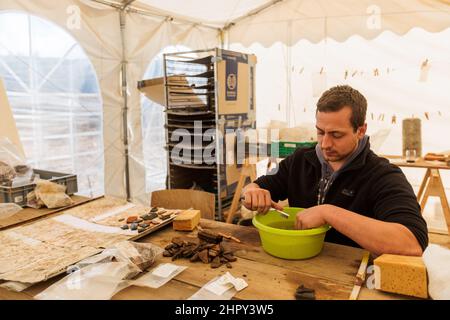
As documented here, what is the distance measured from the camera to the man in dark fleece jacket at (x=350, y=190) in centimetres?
117

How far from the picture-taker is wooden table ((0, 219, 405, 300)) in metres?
1.04

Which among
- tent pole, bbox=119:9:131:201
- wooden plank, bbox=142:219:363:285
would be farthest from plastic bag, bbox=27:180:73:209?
tent pole, bbox=119:9:131:201

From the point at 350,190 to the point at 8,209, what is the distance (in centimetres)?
175

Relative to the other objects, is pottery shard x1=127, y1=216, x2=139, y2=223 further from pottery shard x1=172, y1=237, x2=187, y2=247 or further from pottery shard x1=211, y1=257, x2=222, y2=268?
pottery shard x1=211, y1=257, x2=222, y2=268

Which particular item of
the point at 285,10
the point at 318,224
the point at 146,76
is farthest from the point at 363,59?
the point at 318,224

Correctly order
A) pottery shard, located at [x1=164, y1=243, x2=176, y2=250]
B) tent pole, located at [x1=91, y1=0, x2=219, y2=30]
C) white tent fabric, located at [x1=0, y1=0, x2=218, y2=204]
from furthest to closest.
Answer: tent pole, located at [x1=91, y1=0, x2=219, y2=30] < white tent fabric, located at [x1=0, y1=0, x2=218, y2=204] < pottery shard, located at [x1=164, y1=243, x2=176, y2=250]

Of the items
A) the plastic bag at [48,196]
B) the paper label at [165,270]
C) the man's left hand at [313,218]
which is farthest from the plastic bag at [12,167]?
the man's left hand at [313,218]

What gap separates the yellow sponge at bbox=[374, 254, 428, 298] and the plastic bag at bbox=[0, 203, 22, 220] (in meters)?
1.77

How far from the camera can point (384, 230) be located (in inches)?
45.4

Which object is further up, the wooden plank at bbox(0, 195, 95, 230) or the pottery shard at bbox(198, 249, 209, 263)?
the wooden plank at bbox(0, 195, 95, 230)

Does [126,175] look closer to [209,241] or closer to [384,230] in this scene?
[209,241]

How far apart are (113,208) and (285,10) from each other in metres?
3.61

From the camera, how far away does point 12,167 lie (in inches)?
83.9

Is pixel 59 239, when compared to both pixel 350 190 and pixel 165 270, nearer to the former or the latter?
pixel 165 270
